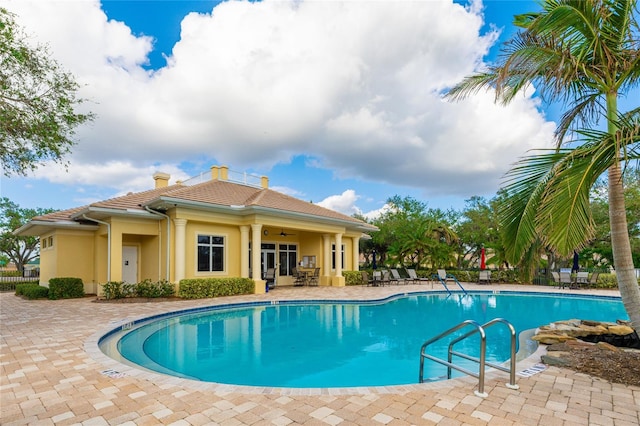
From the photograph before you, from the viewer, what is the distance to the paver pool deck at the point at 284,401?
12.0 ft

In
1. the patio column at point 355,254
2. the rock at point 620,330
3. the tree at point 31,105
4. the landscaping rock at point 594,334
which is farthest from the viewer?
the patio column at point 355,254

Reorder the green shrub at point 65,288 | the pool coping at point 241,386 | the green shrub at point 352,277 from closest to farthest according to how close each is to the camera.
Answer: the pool coping at point 241,386 < the green shrub at point 65,288 < the green shrub at point 352,277

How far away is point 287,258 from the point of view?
69.4ft

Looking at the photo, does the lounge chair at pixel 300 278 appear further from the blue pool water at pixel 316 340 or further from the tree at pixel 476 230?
the tree at pixel 476 230

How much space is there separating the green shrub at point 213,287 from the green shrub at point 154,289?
19.9 inches

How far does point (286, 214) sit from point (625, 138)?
14083 mm

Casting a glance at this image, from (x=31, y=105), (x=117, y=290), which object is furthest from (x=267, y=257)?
(x=31, y=105)

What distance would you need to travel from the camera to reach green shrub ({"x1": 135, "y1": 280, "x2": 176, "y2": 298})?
13.8 m

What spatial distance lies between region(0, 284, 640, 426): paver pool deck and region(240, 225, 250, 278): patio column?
1095 cm

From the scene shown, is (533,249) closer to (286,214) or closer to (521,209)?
(521,209)

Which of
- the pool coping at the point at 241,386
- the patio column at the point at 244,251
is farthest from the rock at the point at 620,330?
the patio column at the point at 244,251

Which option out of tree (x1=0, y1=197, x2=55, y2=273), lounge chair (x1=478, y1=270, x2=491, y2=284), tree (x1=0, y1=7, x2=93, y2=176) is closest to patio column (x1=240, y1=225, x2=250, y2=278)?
tree (x1=0, y1=7, x2=93, y2=176)

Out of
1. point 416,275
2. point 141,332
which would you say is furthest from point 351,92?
point 416,275

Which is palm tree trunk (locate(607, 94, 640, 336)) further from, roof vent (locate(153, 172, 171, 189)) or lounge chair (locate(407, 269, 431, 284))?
roof vent (locate(153, 172, 171, 189))
